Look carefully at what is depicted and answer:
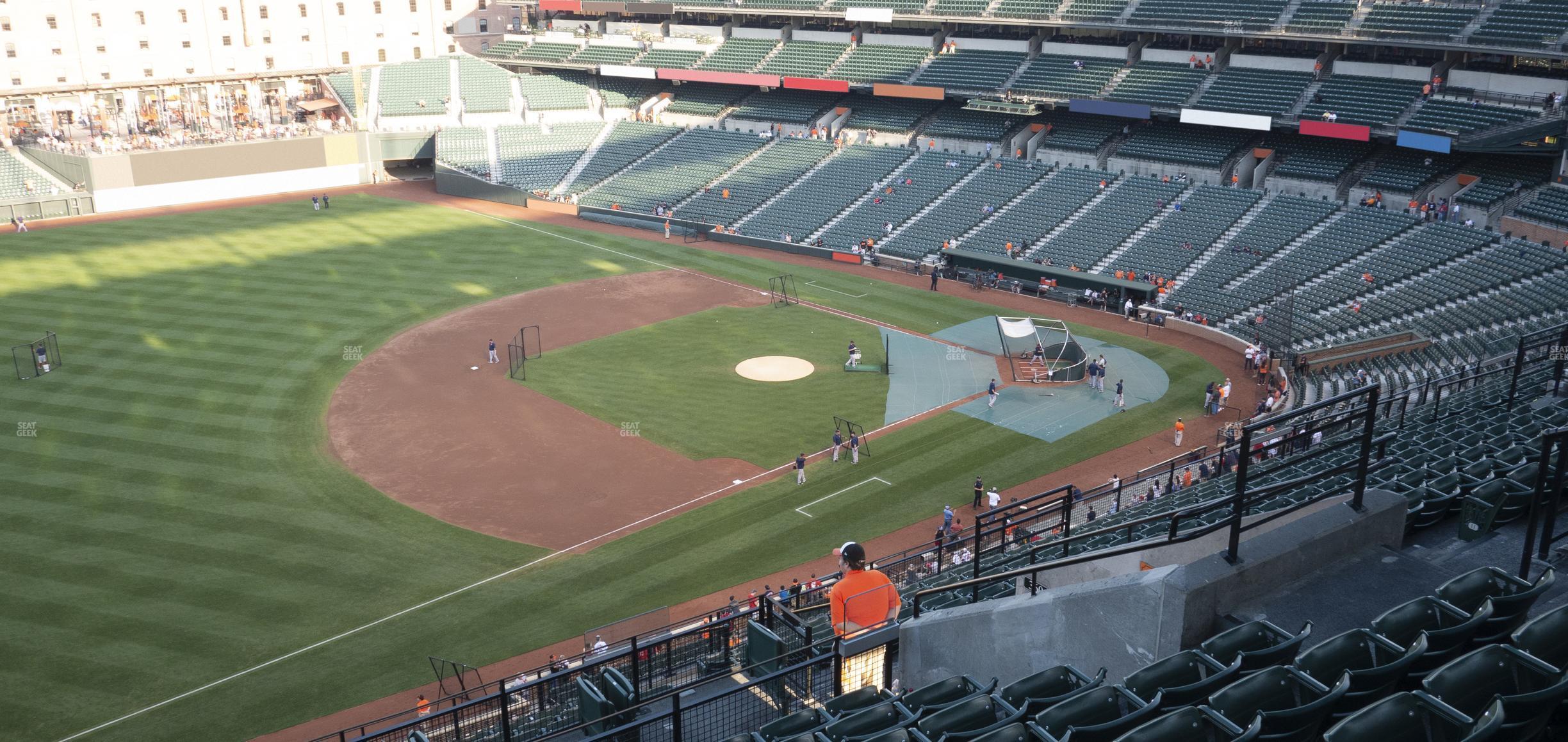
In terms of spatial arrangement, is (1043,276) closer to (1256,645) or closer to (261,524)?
(261,524)

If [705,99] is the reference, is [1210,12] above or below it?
above

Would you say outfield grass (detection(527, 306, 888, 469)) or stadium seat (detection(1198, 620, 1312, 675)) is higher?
stadium seat (detection(1198, 620, 1312, 675))

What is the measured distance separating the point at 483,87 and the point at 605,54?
8.85 m

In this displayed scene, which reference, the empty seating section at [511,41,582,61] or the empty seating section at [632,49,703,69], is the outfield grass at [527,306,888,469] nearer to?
the empty seating section at [632,49,703,69]

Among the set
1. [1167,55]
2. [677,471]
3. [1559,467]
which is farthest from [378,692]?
[1167,55]

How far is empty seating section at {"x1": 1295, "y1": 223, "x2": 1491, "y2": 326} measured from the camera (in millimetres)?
44750

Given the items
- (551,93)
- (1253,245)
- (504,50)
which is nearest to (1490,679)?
(1253,245)

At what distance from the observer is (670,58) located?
78.6 m

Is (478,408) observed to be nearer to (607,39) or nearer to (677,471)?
(677,471)

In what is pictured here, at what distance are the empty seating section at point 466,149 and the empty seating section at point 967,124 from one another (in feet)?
92.2

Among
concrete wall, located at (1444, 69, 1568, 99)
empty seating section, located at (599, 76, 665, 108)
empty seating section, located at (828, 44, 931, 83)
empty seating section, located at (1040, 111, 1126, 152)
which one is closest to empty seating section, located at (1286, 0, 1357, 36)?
concrete wall, located at (1444, 69, 1568, 99)

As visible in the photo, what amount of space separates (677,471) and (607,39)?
56448 mm

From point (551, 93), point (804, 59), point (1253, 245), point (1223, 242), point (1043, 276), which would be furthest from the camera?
point (551, 93)

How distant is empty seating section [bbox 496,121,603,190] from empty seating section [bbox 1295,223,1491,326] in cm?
4540
